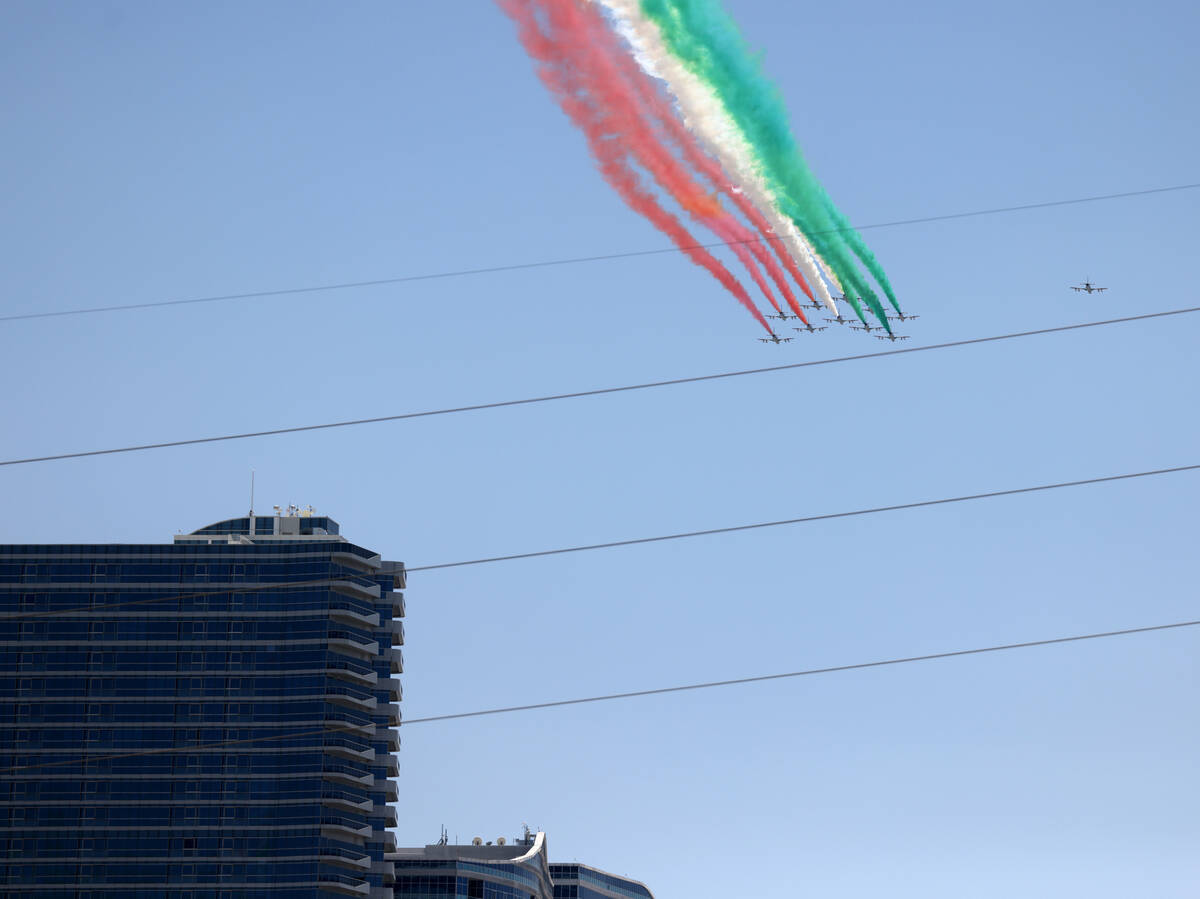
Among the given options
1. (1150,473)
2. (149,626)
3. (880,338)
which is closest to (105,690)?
(149,626)

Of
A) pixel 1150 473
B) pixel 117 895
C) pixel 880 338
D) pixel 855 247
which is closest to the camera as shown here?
pixel 1150 473

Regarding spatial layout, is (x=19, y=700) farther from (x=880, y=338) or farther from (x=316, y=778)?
(x=880, y=338)

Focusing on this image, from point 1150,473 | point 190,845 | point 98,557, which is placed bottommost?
point 1150,473

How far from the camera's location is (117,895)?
545 ft

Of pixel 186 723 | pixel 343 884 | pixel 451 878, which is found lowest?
pixel 343 884

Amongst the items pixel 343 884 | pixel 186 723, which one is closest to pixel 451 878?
pixel 343 884

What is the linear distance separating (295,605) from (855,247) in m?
72.6

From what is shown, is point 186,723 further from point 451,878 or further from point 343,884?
point 451,878

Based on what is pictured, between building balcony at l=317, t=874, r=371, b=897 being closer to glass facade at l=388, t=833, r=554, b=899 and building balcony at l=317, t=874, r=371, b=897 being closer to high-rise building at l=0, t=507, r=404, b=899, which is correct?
high-rise building at l=0, t=507, r=404, b=899

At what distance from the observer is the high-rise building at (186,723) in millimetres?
167250

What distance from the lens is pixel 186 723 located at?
170 metres

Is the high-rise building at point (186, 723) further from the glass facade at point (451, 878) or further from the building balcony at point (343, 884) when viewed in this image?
the glass facade at point (451, 878)

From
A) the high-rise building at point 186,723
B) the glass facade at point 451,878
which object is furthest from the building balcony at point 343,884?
the glass facade at point 451,878

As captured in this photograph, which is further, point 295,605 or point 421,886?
point 421,886
